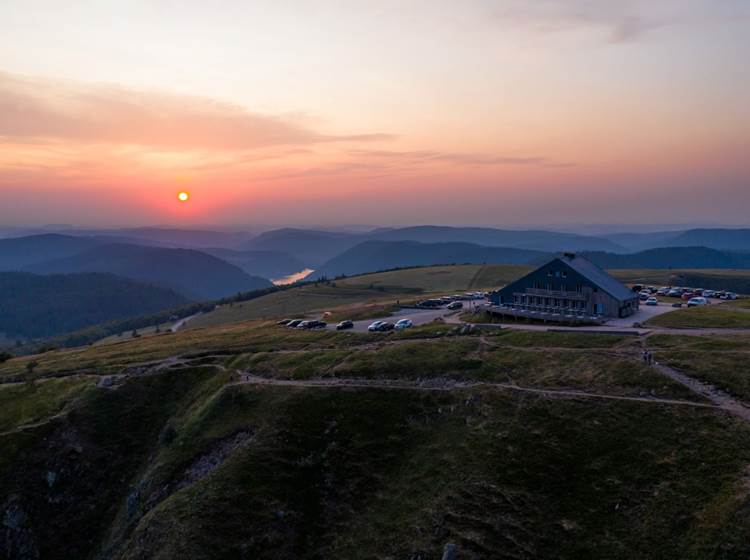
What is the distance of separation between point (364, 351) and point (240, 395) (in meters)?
21.6

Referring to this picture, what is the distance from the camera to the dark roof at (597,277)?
92281 mm

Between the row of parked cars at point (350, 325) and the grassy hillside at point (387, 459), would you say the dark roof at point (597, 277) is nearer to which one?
the grassy hillside at point (387, 459)

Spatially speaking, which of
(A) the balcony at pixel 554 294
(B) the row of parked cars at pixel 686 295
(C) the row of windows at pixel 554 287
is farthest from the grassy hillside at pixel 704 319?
(B) the row of parked cars at pixel 686 295

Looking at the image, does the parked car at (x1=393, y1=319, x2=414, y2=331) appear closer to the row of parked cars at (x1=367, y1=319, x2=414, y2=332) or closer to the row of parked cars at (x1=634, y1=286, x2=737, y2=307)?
the row of parked cars at (x1=367, y1=319, x2=414, y2=332)

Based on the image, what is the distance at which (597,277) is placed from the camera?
9788cm

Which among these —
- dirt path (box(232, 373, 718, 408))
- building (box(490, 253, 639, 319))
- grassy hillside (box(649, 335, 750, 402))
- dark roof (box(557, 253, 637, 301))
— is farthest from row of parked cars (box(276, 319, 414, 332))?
grassy hillside (box(649, 335, 750, 402))

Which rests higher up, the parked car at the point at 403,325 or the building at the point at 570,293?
the building at the point at 570,293

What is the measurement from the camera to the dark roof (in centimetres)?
9228

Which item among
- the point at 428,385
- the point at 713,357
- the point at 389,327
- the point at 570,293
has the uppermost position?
the point at 570,293

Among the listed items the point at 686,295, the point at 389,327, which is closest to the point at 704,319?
the point at 686,295

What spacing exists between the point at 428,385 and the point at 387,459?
560 inches

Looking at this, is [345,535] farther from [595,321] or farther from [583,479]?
[595,321]

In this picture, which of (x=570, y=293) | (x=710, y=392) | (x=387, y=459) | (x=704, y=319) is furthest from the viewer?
(x=570, y=293)

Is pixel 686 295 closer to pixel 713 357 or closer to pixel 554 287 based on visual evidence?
pixel 554 287
